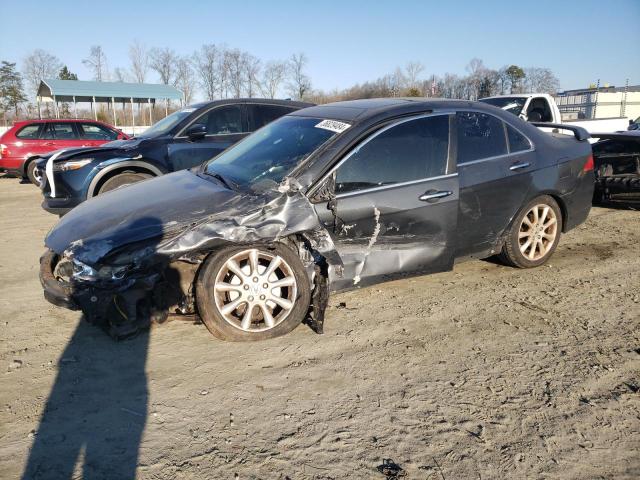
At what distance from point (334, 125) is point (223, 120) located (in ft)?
11.8

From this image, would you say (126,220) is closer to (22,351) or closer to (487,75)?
(22,351)

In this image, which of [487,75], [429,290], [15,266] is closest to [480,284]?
[429,290]

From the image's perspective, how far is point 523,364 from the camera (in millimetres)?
3207

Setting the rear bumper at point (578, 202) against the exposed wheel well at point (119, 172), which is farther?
the exposed wheel well at point (119, 172)

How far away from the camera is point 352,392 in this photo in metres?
2.92

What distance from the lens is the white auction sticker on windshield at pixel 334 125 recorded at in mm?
3932

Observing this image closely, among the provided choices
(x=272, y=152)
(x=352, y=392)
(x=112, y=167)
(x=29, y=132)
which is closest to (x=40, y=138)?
(x=29, y=132)

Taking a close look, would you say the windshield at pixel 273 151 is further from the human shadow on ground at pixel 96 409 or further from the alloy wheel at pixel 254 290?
the human shadow on ground at pixel 96 409

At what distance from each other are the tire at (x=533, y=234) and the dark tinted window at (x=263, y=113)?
13.2 ft

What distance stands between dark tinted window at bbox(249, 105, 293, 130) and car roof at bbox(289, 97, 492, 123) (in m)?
2.75

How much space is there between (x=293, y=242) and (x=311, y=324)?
630 millimetres

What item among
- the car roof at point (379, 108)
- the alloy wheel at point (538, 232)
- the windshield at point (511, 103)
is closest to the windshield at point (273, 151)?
the car roof at point (379, 108)

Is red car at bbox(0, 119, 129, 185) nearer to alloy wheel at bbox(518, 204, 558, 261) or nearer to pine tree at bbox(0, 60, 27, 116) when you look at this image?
alloy wheel at bbox(518, 204, 558, 261)

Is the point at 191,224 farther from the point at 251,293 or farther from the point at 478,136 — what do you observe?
the point at 478,136
